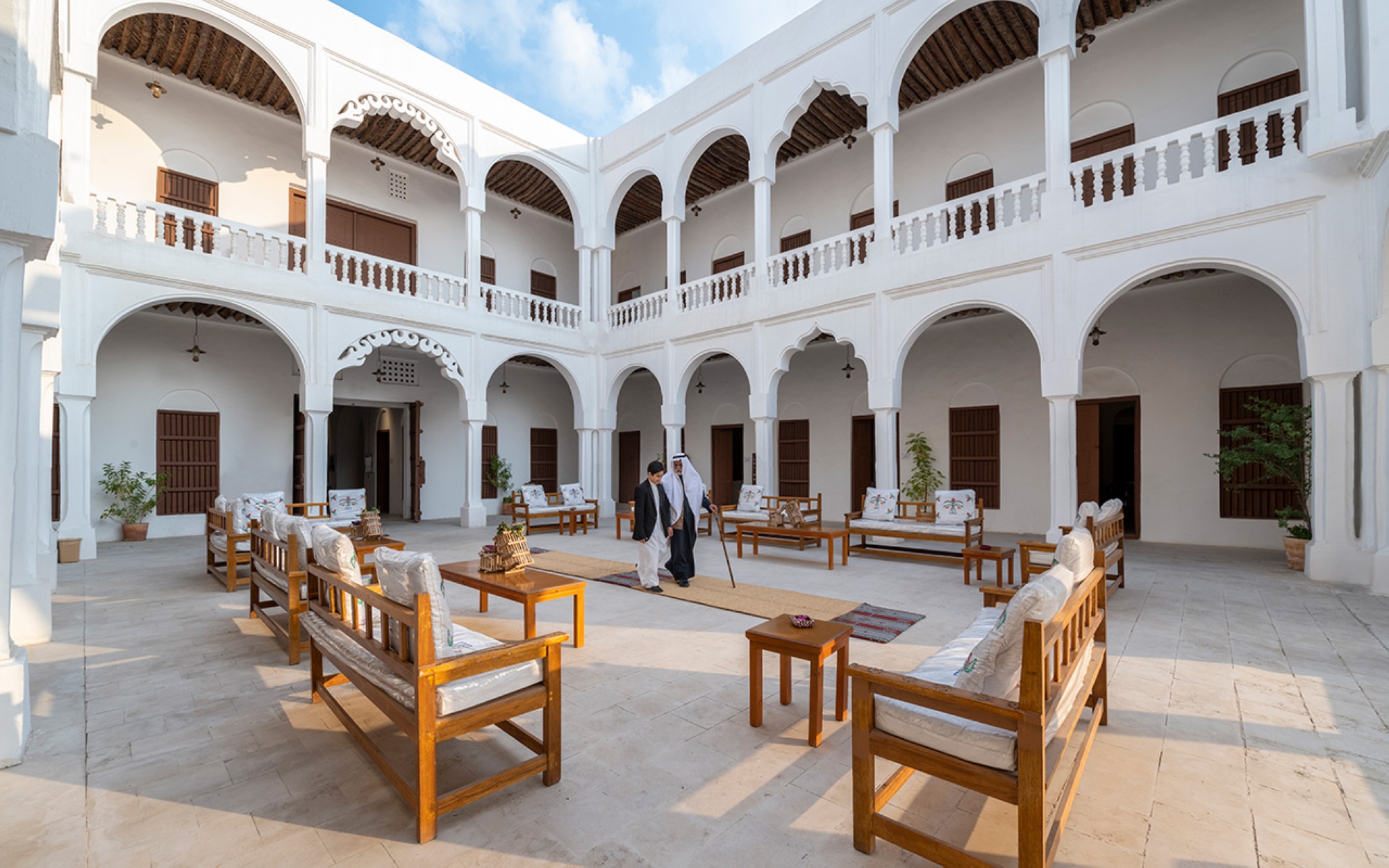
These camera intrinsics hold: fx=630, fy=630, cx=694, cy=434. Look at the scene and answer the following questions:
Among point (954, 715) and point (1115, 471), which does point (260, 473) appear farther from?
point (1115, 471)

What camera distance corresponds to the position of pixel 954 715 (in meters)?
2.05

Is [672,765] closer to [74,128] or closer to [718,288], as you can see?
[718,288]

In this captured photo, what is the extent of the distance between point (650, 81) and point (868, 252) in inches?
378

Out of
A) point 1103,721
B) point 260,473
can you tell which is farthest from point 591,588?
point 260,473

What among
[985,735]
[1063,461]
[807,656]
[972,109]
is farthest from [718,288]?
[985,735]

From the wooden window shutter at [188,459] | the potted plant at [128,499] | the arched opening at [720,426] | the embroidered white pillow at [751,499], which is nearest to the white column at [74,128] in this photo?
the wooden window shutter at [188,459]

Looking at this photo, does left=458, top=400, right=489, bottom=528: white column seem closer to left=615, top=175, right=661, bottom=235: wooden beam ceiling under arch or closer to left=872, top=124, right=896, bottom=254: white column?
left=615, top=175, right=661, bottom=235: wooden beam ceiling under arch

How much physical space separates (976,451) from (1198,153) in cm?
536

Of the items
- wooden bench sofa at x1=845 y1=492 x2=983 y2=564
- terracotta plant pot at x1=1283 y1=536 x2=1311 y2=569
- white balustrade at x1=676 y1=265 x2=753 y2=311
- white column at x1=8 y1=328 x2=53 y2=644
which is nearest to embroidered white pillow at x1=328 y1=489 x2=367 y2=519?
white column at x1=8 y1=328 x2=53 y2=644

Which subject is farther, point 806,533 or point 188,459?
point 188,459

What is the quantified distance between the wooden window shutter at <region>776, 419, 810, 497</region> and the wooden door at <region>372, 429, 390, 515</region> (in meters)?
9.43

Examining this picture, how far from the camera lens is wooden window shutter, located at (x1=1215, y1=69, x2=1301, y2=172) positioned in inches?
312

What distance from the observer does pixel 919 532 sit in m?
7.63

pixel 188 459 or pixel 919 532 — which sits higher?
pixel 188 459
